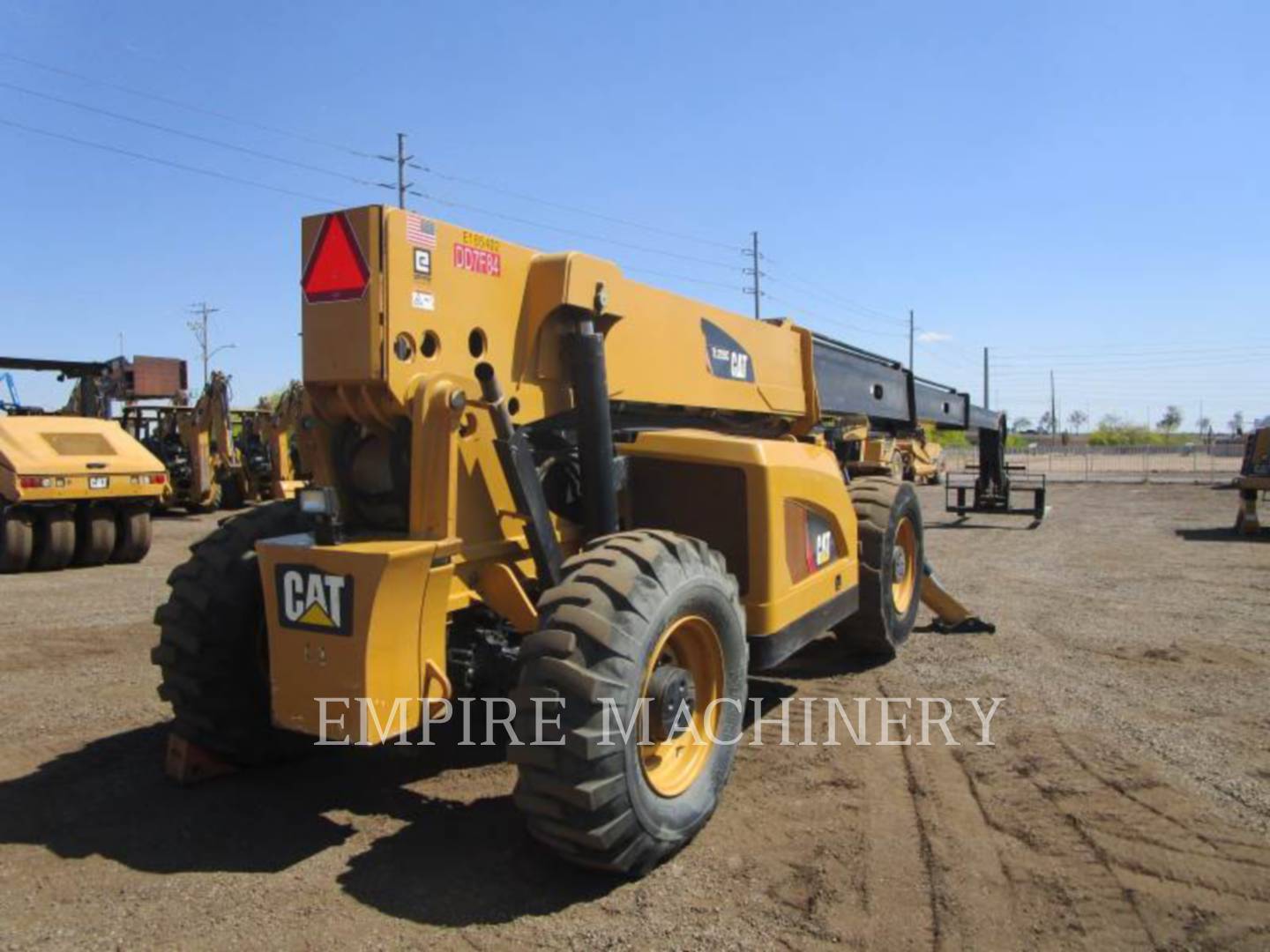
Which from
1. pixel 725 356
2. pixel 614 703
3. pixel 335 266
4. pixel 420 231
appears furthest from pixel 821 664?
pixel 335 266

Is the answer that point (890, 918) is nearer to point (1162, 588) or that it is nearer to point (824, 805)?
point (824, 805)

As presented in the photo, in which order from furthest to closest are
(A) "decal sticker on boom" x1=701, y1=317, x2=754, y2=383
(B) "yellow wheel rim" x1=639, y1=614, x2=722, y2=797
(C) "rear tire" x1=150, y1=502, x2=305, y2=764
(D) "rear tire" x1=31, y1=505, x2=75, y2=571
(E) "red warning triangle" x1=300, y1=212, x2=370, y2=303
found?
(D) "rear tire" x1=31, y1=505, x2=75, y2=571, (A) "decal sticker on boom" x1=701, y1=317, x2=754, y2=383, (C) "rear tire" x1=150, y1=502, x2=305, y2=764, (B) "yellow wheel rim" x1=639, y1=614, x2=722, y2=797, (E) "red warning triangle" x1=300, y1=212, x2=370, y2=303

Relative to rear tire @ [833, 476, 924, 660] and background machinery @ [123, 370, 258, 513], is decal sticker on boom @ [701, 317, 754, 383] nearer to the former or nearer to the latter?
rear tire @ [833, 476, 924, 660]

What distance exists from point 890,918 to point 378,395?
2841mm

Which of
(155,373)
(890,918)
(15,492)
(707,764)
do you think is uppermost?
(155,373)

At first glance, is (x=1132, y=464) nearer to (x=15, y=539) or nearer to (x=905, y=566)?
(x=905, y=566)

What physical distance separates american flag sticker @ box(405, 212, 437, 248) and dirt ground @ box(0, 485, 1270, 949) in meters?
2.18

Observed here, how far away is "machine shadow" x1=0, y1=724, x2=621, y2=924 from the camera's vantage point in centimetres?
363

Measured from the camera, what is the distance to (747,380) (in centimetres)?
632

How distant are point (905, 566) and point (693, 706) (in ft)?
14.4

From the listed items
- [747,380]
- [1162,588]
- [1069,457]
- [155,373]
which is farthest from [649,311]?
[1069,457]

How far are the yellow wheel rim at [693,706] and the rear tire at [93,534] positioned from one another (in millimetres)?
11249

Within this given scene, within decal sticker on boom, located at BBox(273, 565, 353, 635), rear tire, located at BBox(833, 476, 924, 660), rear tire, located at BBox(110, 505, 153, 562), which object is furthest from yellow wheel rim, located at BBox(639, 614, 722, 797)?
rear tire, located at BBox(110, 505, 153, 562)

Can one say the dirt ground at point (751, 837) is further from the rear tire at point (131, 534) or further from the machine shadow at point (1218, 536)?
the machine shadow at point (1218, 536)
